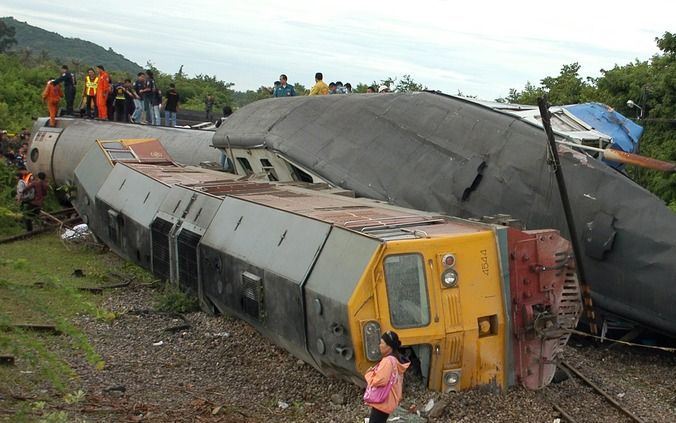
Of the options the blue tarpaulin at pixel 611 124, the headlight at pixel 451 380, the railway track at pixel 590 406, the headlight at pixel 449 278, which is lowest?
the railway track at pixel 590 406

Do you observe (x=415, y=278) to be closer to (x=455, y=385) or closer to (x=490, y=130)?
(x=455, y=385)

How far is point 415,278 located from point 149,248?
5775mm

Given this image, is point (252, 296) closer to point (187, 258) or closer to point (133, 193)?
point (187, 258)

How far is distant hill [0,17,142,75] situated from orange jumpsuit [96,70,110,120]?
81988mm

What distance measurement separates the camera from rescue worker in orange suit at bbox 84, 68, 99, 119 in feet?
71.1

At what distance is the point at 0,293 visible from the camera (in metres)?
11.1

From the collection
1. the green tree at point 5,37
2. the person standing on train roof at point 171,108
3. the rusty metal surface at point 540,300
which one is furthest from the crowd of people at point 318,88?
the green tree at point 5,37

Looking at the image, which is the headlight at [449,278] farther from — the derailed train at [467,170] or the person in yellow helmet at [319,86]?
the person in yellow helmet at [319,86]

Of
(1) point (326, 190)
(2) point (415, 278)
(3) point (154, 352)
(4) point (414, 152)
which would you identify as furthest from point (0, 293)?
(2) point (415, 278)

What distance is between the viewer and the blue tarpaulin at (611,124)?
12.5 metres

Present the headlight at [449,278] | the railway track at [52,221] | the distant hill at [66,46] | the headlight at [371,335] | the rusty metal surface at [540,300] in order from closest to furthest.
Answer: the headlight at [371,335] → the headlight at [449,278] → the rusty metal surface at [540,300] → the railway track at [52,221] → the distant hill at [66,46]

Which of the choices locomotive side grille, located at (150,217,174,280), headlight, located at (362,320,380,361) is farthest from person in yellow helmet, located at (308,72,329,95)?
headlight, located at (362,320,380,361)

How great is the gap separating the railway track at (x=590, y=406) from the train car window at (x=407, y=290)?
1675 millimetres

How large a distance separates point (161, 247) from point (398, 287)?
522cm
